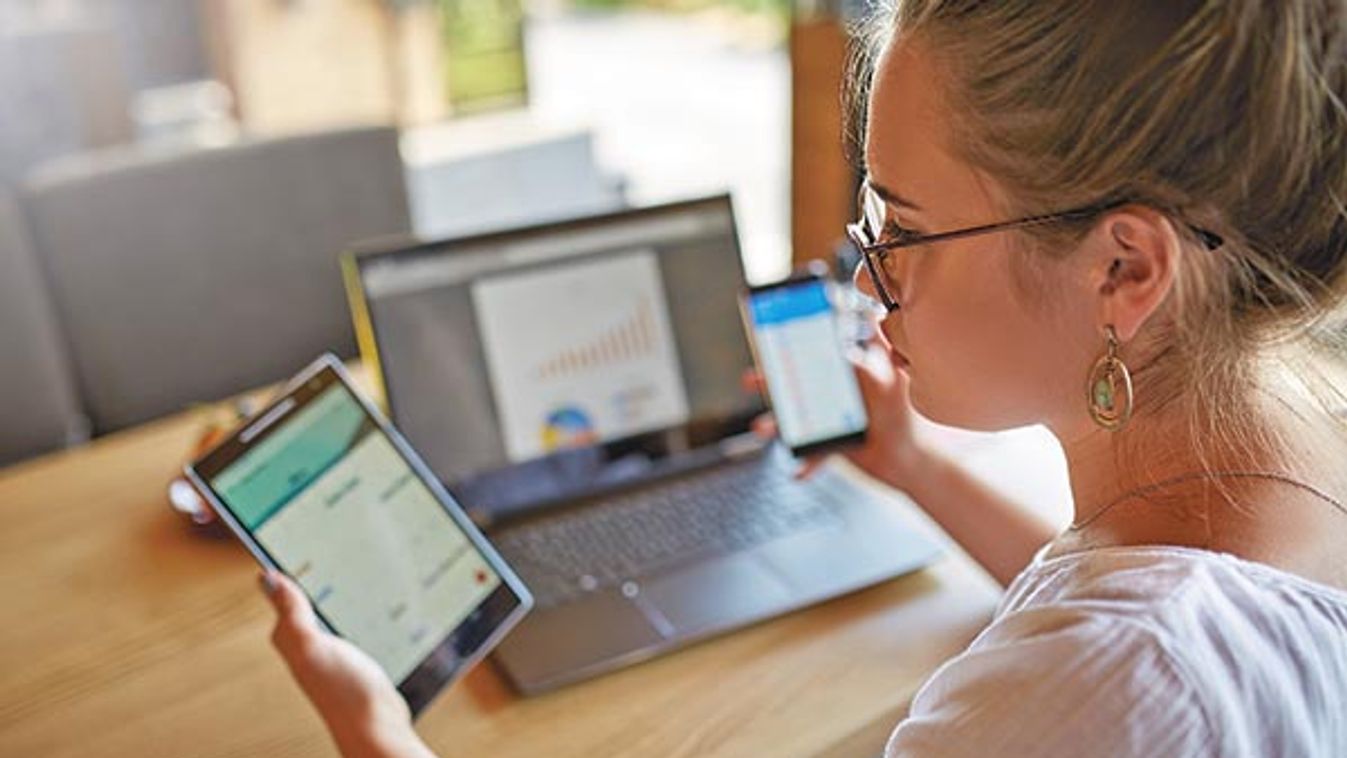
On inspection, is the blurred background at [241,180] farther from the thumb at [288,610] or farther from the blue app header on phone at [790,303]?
the thumb at [288,610]

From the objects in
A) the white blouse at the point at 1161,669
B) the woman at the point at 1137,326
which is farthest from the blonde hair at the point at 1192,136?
the white blouse at the point at 1161,669

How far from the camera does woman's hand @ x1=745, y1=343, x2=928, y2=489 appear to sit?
3.79ft

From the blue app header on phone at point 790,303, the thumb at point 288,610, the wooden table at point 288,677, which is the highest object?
the blue app header on phone at point 790,303

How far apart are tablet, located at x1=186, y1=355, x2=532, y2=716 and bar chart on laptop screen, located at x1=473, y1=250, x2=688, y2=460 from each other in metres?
0.19

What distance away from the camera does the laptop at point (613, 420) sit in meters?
1.11

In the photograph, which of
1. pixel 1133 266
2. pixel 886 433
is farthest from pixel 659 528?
pixel 1133 266

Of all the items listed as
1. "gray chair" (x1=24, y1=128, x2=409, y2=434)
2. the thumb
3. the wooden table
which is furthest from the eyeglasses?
"gray chair" (x1=24, y1=128, x2=409, y2=434)

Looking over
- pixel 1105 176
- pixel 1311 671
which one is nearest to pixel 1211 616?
pixel 1311 671

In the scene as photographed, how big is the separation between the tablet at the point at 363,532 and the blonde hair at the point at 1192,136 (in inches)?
20.0

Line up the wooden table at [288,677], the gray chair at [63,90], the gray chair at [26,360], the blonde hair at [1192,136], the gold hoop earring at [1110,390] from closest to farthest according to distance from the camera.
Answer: the blonde hair at [1192,136] < the gold hoop earring at [1110,390] < the wooden table at [288,677] < the gray chair at [26,360] < the gray chair at [63,90]

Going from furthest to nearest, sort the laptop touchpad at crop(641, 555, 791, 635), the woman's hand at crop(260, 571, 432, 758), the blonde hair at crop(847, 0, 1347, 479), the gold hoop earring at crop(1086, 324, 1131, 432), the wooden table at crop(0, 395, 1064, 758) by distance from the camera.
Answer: the laptop touchpad at crop(641, 555, 791, 635) < the wooden table at crop(0, 395, 1064, 758) < the woman's hand at crop(260, 571, 432, 758) < the gold hoop earring at crop(1086, 324, 1131, 432) < the blonde hair at crop(847, 0, 1347, 479)

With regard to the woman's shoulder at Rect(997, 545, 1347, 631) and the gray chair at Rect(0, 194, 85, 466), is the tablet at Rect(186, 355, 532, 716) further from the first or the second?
the gray chair at Rect(0, 194, 85, 466)

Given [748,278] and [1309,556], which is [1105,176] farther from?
[748,278]

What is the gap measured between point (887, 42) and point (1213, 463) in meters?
0.29
